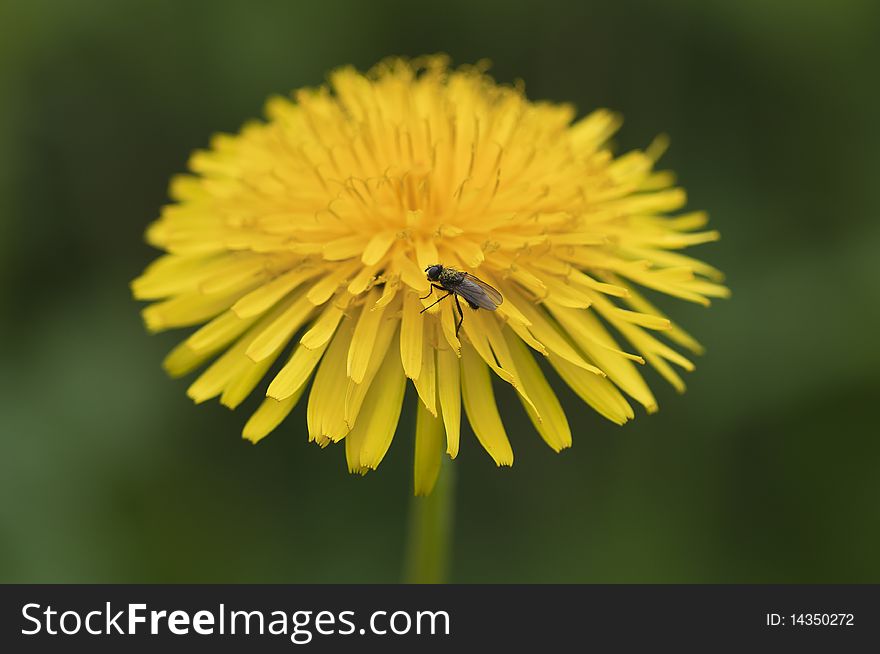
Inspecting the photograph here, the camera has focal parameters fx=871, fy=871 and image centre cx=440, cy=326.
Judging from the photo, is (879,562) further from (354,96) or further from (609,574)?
(354,96)

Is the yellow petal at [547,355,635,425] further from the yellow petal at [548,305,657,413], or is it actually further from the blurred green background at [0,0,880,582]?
the blurred green background at [0,0,880,582]

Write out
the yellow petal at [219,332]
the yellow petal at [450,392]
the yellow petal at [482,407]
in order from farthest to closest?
the yellow petal at [219,332] < the yellow petal at [482,407] < the yellow petal at [450,392]

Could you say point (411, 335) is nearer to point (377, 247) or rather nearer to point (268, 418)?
point (377, 247)

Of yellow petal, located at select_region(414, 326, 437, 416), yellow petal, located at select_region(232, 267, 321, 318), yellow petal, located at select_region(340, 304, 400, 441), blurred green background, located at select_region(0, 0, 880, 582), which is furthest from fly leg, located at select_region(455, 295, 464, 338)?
blurred green background, located at select_region(0, 0, 880, 582)

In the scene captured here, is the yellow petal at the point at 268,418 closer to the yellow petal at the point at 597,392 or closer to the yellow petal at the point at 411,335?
the yellow petal at the point at 411,335

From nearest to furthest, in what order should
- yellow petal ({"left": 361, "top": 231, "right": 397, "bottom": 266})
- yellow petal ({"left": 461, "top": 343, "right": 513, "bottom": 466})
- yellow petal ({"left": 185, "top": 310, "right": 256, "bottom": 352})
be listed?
yellow petal ({"left": 461, "top": 343, "right": 513, "bottom": 466}), yellow petal ({"left": 361, "top": 231, "right": 397, "bottom": 266}), yellow petal ({"left": 185, "top": 310, "right": 256, "bottom": 352})

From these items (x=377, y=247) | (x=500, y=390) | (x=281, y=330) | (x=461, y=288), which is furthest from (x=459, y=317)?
(x=500, y=390)

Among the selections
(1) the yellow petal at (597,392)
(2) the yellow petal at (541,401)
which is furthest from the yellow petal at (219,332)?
(1) the yellow petal at (597,392)

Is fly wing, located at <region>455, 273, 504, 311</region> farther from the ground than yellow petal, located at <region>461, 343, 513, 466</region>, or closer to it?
farther from the ground
